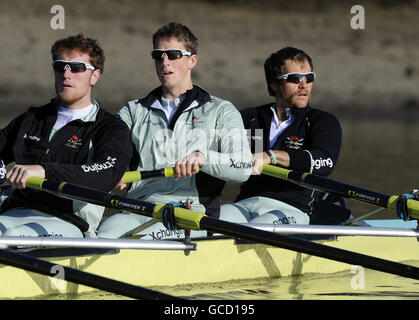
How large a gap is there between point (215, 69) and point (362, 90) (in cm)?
511

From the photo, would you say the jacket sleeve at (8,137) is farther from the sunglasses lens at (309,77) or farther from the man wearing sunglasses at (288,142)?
the sunglasses lens at (309,77)

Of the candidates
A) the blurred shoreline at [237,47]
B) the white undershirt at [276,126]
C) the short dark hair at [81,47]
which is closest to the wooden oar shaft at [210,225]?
the short dark hair at [81,47]

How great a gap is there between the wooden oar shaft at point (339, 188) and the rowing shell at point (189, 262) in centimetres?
24

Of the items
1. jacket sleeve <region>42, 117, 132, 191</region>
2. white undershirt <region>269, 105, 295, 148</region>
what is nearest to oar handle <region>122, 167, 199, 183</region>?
jacket sleeve <region>42, 117, 132, 191</region>

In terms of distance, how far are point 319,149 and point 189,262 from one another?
151cm

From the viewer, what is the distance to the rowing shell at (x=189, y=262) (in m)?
5.75

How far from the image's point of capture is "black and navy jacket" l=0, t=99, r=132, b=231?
5848mm

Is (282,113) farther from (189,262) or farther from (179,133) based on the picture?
(189,262)

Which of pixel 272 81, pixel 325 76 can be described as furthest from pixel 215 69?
pixel 272 81

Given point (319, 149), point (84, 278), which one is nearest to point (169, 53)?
point (319, 149)

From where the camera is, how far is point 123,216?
6.48 m

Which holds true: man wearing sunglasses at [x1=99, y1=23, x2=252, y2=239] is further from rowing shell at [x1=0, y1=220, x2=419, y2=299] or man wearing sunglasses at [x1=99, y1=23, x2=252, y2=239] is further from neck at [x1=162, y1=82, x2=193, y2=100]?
rowing shell at [x1=0, y1=220, x2=419, y2=299]

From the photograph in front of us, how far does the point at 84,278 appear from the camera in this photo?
4.83 m
